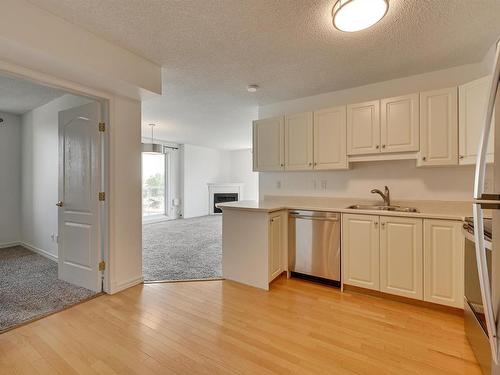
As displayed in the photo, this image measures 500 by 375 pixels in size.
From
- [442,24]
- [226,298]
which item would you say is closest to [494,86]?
[442,24]

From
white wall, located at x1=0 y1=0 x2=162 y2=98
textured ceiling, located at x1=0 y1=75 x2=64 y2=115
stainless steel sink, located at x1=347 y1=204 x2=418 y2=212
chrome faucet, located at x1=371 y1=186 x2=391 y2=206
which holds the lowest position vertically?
stainless steel sink, located at x1=347 y1=204 x2=418 y2=212

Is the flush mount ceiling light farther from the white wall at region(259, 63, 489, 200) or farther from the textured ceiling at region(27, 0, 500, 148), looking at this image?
the white wall at region(259, 63, 489, 200)

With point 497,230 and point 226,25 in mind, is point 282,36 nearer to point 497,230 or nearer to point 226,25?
point 226,25

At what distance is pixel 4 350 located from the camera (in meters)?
1.71

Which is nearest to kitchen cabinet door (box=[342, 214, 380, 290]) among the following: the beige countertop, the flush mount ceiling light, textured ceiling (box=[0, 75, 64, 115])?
the beige countertop

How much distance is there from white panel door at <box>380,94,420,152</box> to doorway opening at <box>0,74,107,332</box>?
3013mm

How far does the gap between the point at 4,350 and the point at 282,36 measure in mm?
3168

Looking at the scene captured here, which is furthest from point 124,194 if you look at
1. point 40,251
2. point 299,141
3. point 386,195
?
point 386,195

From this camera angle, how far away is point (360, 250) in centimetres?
255

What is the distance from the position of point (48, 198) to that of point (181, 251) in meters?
2.18

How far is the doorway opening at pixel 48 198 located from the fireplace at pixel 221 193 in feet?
16.1

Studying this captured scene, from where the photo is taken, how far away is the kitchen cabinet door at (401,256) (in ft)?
7.47

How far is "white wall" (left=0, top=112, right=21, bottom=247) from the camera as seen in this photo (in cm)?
425

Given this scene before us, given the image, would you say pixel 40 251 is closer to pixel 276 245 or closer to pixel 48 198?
pixel 48 198
